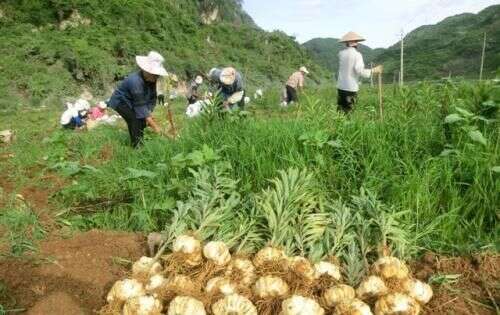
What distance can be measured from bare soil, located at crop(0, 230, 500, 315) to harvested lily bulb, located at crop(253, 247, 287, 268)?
77 cm

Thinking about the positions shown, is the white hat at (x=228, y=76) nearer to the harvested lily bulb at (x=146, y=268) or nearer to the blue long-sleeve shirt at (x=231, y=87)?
the blue long-sleeve shirt at (x=231, y=87)

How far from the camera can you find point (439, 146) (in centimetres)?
365

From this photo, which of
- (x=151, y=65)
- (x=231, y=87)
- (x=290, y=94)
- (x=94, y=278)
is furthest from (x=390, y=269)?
(x=290, y=94)

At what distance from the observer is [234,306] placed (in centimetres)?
206

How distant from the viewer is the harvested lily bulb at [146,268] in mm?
2407

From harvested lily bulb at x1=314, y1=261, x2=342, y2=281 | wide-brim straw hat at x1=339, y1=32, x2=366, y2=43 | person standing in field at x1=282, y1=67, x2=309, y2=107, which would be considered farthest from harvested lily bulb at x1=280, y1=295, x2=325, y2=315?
person standing in field at x1=282, y1=67, x2=309, y2=107

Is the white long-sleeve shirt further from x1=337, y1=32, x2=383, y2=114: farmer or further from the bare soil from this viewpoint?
the bare soil

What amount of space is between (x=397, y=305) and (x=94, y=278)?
64.5 inches

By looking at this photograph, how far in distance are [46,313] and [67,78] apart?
2121 cm

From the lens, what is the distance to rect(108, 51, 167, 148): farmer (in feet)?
18.8

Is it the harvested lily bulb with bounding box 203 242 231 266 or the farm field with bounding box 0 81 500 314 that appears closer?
the harvested lily bulb with bounding box 203 242 231 266

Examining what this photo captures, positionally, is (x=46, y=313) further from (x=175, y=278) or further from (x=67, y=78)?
(x=67, y=78)

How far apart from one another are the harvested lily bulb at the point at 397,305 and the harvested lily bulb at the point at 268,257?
1.80 feet

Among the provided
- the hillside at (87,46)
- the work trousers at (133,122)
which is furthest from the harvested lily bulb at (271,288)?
the hillside at (87,46)
